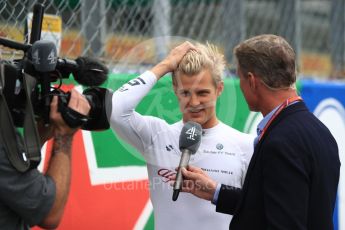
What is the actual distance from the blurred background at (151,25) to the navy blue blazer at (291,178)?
1129 millimetres

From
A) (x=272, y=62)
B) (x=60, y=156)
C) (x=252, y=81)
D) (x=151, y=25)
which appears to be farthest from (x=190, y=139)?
(x=151, y=25)

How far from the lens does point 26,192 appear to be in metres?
2.16

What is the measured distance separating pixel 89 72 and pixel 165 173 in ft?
2.77

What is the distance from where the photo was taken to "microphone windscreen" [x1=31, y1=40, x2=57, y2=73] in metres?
2.22

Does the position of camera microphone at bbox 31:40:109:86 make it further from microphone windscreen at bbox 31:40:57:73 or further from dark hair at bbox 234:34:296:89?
dark hair at bbox 234:34:296:89

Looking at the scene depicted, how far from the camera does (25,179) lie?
217 centimetres

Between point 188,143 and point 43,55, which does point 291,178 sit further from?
point 43,55

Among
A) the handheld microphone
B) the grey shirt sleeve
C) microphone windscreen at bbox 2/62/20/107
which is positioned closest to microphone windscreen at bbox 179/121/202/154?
the handheld microphone

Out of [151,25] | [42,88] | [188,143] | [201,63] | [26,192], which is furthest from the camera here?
[151,25]

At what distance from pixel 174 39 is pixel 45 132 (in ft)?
4.25

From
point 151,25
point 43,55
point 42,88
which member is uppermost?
point 43,55

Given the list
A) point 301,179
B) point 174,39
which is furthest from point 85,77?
point 174,39

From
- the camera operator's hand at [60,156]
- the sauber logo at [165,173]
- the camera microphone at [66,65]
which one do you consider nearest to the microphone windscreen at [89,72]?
the camera microphone at [66,65]

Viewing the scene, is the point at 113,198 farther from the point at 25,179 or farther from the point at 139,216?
the point at 25,179
